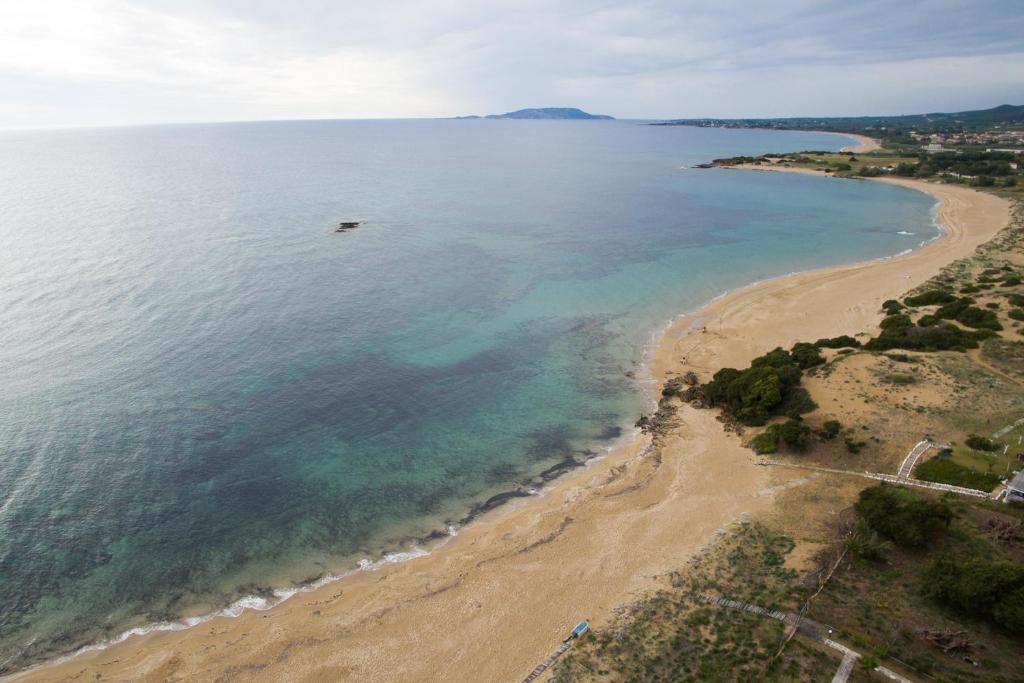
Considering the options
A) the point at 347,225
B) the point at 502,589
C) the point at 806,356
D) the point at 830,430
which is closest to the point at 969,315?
the point at 806,356

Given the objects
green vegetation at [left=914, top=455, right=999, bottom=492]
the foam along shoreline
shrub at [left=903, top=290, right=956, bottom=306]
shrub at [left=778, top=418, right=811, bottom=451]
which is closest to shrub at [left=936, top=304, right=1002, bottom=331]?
shrub at [left=903, top=290, right=956, bottom=306]

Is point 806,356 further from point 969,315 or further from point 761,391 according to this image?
point 969,315

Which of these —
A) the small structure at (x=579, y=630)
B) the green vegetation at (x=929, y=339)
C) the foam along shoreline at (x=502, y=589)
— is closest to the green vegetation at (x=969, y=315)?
the green vegetation at (x=929, y=339)

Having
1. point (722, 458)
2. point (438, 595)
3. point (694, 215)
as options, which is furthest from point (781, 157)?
point (438, 595)

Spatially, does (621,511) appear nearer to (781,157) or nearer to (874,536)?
(874,536)

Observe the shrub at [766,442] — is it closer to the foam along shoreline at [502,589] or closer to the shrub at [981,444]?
the foam along shoreline at [502,589]

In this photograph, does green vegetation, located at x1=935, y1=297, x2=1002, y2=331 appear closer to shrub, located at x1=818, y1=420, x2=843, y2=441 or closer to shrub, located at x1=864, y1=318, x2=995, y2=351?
shrub, located at x1=864, y1=318, x2=995, y2=351
